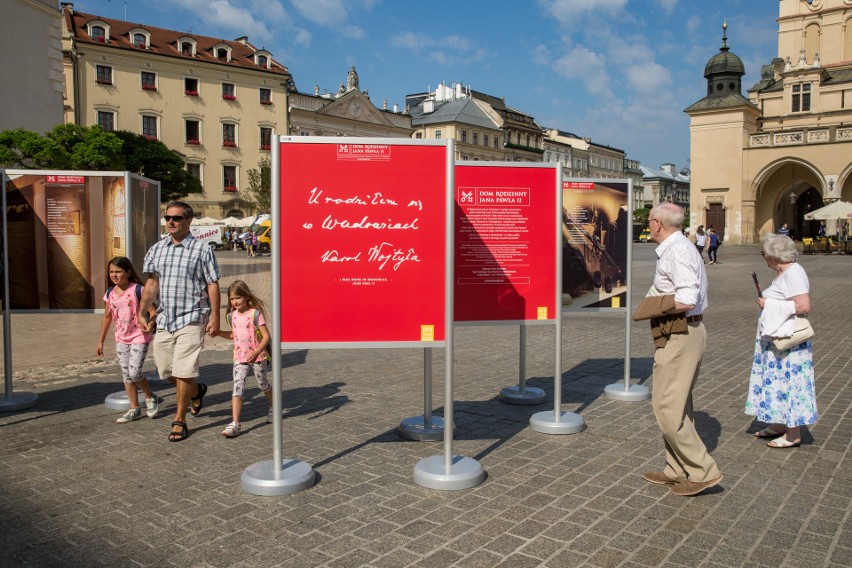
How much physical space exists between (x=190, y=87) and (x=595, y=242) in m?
56.8

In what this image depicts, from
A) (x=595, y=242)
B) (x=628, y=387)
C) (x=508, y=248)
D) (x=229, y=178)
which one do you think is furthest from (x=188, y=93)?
(x=508, y=248)

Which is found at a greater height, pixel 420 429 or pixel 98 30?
pixel 98 30

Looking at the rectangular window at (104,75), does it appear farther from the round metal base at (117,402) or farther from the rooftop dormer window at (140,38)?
the round metal base at (117,402)

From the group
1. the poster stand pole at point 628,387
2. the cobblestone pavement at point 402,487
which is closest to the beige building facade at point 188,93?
the cobblestone pavement at point 402,487

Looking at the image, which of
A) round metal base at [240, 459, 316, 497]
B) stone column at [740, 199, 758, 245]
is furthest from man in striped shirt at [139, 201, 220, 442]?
stone column at [740, 199, 758, 245]

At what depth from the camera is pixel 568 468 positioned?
16.6 feet

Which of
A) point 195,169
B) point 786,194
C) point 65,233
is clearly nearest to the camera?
point 65,233

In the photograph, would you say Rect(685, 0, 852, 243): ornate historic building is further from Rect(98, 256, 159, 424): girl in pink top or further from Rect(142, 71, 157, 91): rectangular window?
Rect(98, 256, 159, 424): girl in pink top

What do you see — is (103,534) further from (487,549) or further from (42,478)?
(487,549)

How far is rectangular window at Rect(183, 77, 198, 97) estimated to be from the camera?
57.2 meters

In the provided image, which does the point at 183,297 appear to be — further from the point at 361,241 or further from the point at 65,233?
the point at 65,233

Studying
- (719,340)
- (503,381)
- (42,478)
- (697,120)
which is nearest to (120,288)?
(42,478)

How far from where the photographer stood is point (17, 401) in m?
7.02

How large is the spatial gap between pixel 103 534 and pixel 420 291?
7.80 ft
